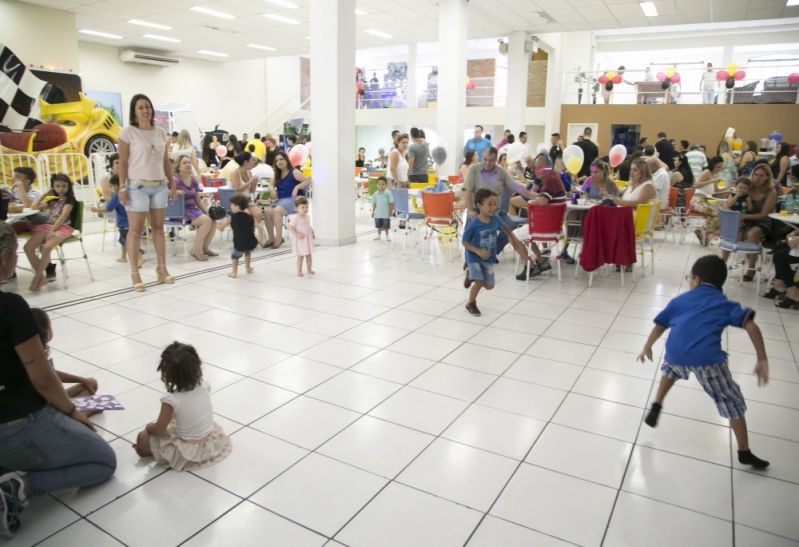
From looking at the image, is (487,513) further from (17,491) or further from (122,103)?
(122,103)

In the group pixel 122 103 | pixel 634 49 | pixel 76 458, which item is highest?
pixel 634 49

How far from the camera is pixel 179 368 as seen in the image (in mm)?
2289

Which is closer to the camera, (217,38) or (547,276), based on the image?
(547,276)

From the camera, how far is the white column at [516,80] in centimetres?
1271

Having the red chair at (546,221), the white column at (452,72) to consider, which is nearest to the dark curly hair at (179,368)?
the red chair at (546,221)

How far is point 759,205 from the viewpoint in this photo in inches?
212

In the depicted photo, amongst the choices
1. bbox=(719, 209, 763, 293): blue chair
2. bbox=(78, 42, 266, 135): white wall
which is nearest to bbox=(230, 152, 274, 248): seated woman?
bbox=(719, 209, 763, 293): blue chair

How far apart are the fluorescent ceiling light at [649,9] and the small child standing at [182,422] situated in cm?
1067

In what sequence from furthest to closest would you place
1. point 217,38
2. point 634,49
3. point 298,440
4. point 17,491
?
point 634,49 → point 217,38 → point 298,440 → point 17,491

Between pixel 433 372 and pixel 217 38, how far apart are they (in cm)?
1358

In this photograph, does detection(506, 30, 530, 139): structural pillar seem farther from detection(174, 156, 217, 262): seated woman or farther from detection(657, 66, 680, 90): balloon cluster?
detection(174, 156, 217, 262): seated woman

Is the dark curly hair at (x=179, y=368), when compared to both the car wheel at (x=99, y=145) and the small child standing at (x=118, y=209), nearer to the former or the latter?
the small child standing at (x=118, y=209)

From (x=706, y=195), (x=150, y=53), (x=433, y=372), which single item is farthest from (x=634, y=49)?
(x=433, y=372)

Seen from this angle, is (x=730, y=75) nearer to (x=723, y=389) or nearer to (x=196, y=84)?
(x=723, y=389)
